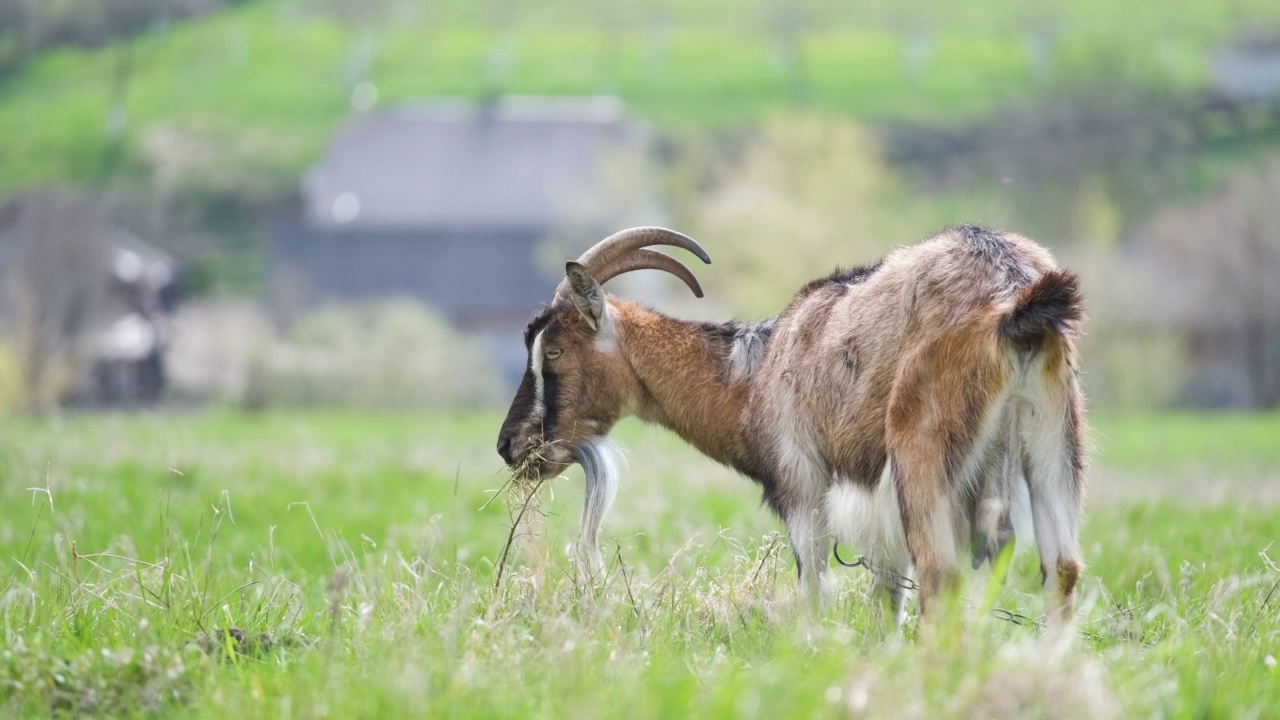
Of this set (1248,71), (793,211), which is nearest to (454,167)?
(793,211)

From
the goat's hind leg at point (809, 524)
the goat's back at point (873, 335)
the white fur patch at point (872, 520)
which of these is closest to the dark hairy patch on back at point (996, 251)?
the goat's back at point (873, 335)

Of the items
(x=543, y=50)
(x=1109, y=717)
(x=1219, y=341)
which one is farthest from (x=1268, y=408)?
(x=543, y=50)

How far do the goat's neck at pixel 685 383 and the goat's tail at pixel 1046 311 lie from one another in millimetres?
1806

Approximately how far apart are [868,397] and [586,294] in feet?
5.20

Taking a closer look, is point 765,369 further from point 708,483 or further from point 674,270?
point 708,483

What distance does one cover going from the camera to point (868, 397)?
16.4ft

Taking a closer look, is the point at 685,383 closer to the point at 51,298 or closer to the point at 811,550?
the point at 811,550

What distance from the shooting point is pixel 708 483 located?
1268 centimetres

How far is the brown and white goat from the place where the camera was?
4.52 metres

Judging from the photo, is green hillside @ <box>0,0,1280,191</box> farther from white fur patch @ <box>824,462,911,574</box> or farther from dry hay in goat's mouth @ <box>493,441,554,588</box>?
white fur patch @ <box>824,462,911,574</box>

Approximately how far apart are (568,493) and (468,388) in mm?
17557

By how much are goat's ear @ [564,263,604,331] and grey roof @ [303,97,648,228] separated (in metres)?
41.2

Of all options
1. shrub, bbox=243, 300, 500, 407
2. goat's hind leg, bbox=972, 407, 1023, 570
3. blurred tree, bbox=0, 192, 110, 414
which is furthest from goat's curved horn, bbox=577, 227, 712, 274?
shrub, bbox=243, 300, 500, 407

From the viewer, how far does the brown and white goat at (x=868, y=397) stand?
452cm
